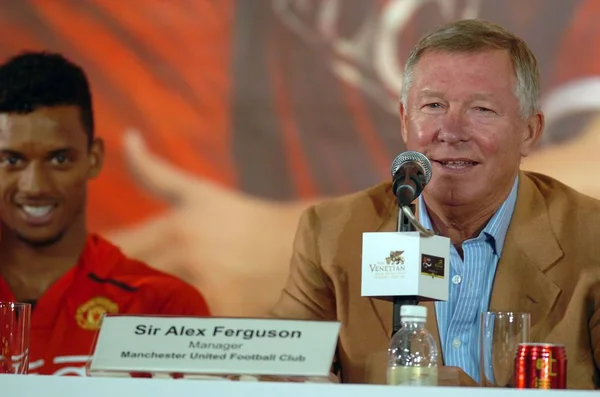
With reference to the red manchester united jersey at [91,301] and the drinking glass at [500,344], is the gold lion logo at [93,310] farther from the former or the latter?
the drinking glass at [500,344]

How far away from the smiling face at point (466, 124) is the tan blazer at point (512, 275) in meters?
0.14

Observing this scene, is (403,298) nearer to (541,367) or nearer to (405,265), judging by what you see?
(405,265)

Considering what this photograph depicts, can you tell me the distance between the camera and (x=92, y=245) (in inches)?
154

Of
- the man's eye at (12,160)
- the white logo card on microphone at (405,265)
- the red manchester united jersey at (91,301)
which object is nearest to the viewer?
the white logo card on microphone at (405,265)

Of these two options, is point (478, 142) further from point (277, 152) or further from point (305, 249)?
point (277, 152)

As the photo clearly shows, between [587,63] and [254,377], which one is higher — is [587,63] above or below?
above

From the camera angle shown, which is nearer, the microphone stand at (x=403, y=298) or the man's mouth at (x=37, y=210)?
the microphone stand at (x=403, y=298)

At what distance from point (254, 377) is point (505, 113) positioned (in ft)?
4.78

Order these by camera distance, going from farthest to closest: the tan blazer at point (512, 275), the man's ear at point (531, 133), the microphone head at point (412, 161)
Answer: the man's ear at point (531, 133), the tan blazer at point (512, 275), the microphone head at point (412, 161)

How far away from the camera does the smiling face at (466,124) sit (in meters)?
3.00

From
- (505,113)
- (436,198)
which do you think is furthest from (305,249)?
(505,113)

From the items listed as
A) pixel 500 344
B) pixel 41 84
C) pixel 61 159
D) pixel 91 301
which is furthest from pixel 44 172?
pixel 500 344

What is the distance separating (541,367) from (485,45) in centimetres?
140

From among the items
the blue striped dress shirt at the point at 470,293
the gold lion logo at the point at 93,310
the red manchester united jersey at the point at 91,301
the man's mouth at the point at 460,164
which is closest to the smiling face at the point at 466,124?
the man's mouth at the point at 460,164
